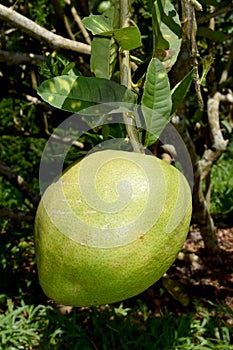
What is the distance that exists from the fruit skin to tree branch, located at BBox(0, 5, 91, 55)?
0.43 m

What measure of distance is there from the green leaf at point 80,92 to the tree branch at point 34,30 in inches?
14.6

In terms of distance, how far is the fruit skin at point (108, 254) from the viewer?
2.12 feet

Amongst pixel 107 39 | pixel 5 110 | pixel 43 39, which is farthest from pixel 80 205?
pixel 5 110

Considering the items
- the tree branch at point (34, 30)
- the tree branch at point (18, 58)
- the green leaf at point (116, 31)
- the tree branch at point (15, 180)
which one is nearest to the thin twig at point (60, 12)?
the tree branch at point (18, 58)

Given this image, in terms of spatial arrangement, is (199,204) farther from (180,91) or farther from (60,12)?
(180,91)

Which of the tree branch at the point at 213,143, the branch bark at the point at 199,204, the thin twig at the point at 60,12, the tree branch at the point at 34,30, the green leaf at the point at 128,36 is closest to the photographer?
the green leaf at the point at 128,36

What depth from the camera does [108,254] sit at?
2.11 feet

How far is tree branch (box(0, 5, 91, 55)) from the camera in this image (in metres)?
0.99

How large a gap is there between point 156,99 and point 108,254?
0.63ft

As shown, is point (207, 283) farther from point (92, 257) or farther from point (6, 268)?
point (92, 257)

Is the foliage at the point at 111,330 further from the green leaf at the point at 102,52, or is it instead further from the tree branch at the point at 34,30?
the green leaf at the point at 102,52

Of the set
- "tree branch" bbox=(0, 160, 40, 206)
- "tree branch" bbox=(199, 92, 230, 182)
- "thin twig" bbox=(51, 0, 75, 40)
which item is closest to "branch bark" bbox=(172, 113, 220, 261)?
"tree branch" bbox=(199, 92, 230, 182)

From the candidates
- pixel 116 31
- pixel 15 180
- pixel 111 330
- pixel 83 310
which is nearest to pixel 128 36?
pixel 116 31

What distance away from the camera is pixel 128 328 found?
6.88 ft
